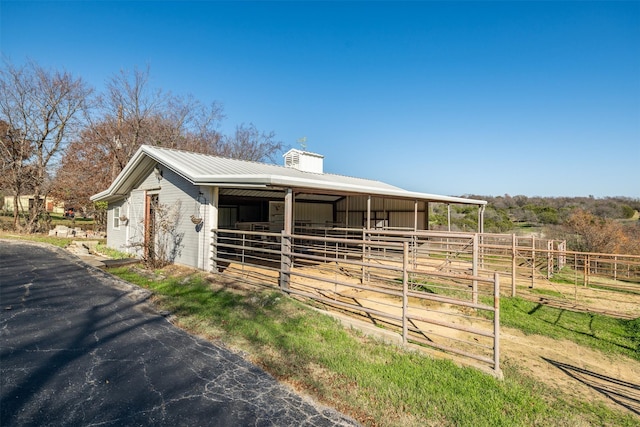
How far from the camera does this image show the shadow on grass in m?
3.59

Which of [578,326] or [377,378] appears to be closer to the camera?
[377,378]

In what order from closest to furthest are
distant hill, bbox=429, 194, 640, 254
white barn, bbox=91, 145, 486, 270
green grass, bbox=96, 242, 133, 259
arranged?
white barn, bbox=91, 145, 486, 270 → green grass, bbox=96, 242, 133, 259 → distant hill, bbox=429, 194, 640, 254

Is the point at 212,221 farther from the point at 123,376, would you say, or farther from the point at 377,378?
the point at 377,378

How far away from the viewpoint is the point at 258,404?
3059 mm

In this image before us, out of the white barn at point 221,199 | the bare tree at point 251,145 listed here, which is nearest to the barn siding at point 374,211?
the white barn at point 221,199

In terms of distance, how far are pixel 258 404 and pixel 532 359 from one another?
3905mm

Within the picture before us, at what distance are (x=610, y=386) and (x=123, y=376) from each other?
5720 mm

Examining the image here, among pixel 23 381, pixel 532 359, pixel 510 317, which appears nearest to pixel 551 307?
pixel 510 317

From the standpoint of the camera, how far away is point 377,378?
3516mm

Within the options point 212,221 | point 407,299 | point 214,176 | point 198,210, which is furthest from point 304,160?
point 407,299

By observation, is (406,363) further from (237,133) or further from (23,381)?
(237,133)

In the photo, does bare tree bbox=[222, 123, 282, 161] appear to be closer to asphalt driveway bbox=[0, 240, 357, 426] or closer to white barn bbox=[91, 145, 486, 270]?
white barn bbox=[91, 145, 486, 270]

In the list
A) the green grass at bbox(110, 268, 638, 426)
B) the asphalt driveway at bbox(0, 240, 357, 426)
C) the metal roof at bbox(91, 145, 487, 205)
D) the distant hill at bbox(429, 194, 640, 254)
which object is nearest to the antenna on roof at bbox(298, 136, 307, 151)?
the metal roof at bbox(91, 145, 487, 205)

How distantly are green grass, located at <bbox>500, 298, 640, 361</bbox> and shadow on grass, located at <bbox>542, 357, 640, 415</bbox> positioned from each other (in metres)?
1.24
